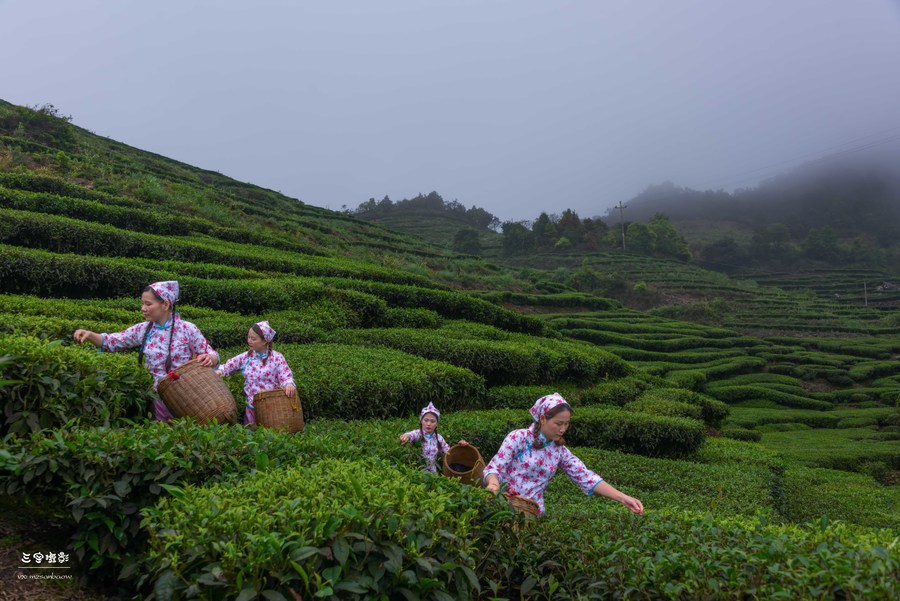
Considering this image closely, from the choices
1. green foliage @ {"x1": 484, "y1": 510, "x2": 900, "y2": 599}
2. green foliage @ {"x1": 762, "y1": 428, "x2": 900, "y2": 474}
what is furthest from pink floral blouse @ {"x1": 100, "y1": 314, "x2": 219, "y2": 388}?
green foliage @ {"x1": 762, "y1": 428, "x2": 900, "y2": 474}

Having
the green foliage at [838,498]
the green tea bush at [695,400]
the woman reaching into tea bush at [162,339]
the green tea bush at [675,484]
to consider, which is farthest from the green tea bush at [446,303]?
the woman reaching into tea bush at [162,339]

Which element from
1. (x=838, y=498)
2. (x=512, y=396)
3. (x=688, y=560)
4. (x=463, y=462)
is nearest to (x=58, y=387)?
(x=463, y=462)

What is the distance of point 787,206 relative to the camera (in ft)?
321

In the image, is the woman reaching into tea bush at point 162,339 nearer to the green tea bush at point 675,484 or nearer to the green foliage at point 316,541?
the green foliage at point 316,541

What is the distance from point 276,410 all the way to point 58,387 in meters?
1.82

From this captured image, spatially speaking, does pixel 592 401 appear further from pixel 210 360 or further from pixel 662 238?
pixel 662 238

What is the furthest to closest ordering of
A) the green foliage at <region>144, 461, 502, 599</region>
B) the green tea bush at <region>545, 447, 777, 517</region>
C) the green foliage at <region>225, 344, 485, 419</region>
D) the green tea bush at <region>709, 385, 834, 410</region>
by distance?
the green tea bush at <region>709, 385, 834, 410</region>
the green foliage at <region>225, 344, 485, 419</region>
the green tea bush at <region>545, 447, 777, 517</region>
the green foliage at <region>144, 461, 502, 599</region>

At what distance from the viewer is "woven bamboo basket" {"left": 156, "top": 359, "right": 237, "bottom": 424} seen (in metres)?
5.20

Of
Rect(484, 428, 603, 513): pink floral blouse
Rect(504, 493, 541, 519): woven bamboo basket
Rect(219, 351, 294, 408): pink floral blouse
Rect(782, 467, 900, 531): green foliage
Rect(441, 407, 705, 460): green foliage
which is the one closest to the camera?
Rect(504, 493, 541, 519): woven bamboo basket

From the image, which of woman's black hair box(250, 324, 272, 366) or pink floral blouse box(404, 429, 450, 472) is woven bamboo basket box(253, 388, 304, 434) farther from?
pink floral blouse box(404, 429, 450, 472)

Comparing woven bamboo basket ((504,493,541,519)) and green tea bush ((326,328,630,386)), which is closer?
woven bamboo basket ((504,493,541,519))

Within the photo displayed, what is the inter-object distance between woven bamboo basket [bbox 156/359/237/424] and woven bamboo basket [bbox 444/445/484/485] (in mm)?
2048

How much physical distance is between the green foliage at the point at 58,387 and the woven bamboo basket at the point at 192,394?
1.06ft

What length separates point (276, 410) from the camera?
5.74 metres
